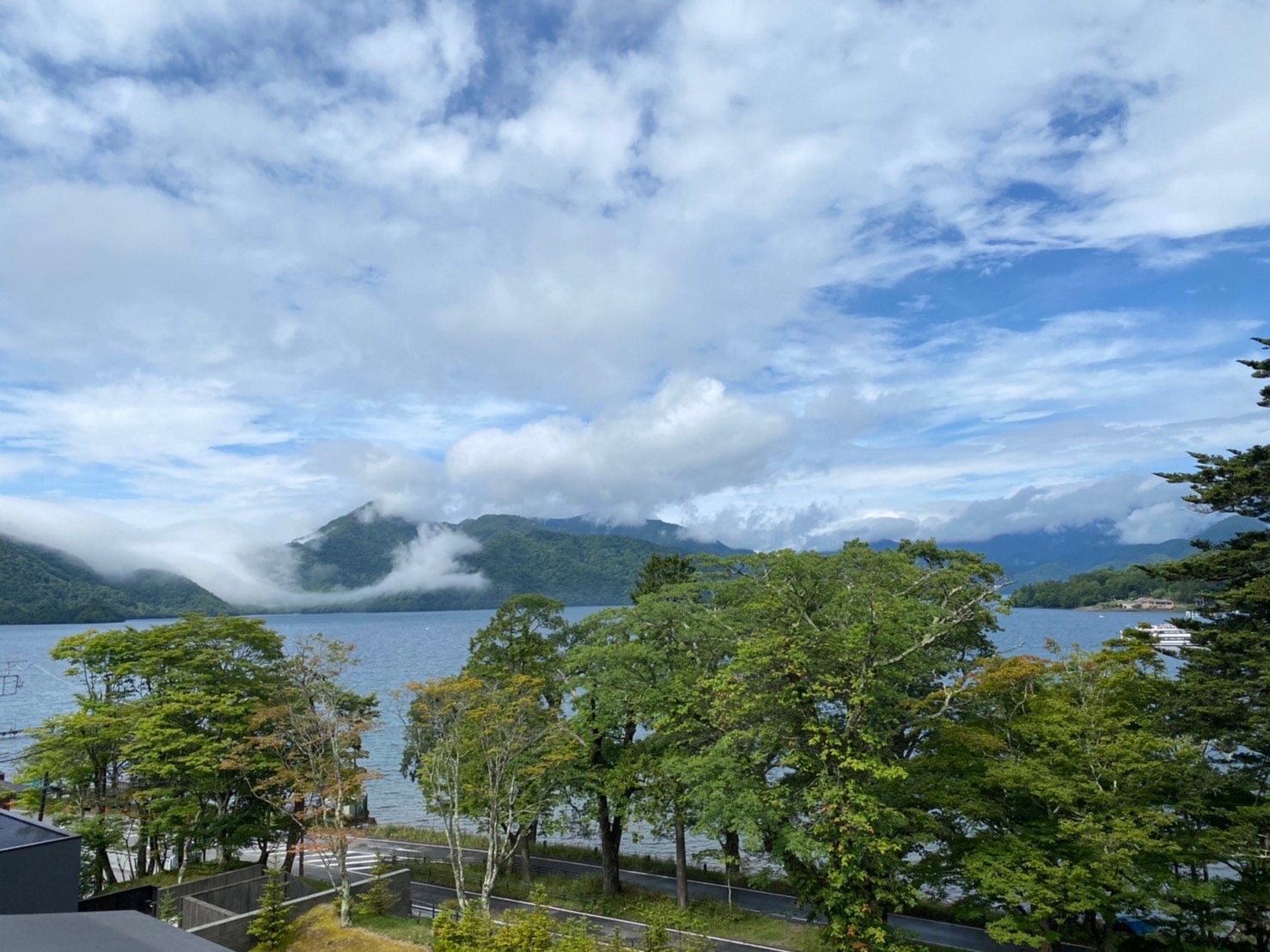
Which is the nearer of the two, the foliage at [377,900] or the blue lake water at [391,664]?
the foliage at [377,900]

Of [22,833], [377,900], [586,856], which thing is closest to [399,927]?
[377,900]

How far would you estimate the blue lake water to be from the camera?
5059cm

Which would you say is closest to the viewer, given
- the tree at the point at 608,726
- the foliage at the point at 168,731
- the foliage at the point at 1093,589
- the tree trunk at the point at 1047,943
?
the tree trunk at the point at 1047,943

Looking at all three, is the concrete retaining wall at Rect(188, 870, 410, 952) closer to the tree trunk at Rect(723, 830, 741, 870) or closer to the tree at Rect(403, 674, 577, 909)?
the tree at Rect(403, 674, 577, 909)

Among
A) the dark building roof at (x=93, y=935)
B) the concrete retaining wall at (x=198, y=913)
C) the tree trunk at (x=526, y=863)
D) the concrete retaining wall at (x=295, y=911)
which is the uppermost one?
the dark building roof at (x=93, y=935)

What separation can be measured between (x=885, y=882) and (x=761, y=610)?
7865 millimetres

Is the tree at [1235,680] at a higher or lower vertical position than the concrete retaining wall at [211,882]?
higher

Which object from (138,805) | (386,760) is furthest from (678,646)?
(386,760)

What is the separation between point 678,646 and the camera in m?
26.4

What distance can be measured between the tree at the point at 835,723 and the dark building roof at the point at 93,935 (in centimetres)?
1545

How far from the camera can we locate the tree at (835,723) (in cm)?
1850

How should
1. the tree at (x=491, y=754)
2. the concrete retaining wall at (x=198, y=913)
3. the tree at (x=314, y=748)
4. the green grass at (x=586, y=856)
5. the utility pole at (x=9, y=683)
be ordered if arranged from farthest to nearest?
the utility pole at (x=9, y=683) < the green grass at (x=586, y=856) < the tree at (x=314, y=748) < the tree at (x=491, y=754) < the concrete retaining wall at (x=198, y=913)

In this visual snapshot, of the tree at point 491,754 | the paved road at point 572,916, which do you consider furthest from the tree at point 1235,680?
the tree at point 491,754

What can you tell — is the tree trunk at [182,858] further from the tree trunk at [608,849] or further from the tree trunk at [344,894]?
the tree trunk at [608,849]
